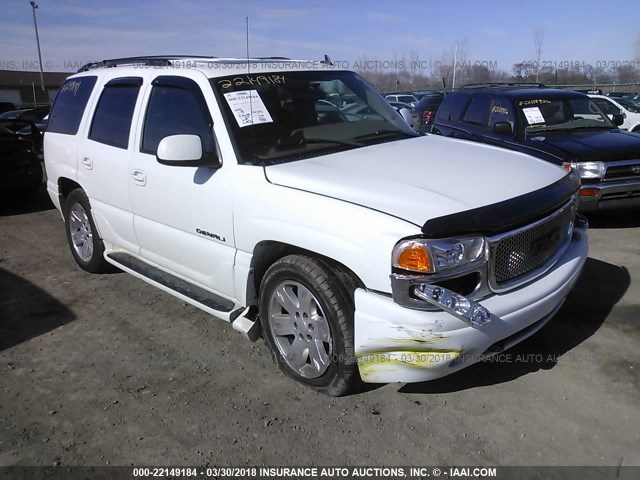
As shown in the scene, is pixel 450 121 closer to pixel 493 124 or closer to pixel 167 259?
pixel 493 124

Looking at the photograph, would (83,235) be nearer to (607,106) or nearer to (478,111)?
(478,111)

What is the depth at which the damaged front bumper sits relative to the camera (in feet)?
8.66

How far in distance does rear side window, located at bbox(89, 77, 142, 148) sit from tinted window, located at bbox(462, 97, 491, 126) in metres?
5.24

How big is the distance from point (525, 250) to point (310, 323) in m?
1.31

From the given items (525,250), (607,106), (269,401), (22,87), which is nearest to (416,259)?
(525,250)

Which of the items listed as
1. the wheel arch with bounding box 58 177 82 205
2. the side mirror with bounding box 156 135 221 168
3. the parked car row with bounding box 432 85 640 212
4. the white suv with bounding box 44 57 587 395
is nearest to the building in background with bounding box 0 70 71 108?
the wheel arch with bounding box 58 177 82 205

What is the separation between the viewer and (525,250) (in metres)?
3.02

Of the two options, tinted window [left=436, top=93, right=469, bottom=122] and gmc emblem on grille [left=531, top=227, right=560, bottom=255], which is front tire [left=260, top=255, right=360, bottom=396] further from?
tinted window [left=436, top=93, right=469, bottom=122]

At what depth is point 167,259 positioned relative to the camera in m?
4.20

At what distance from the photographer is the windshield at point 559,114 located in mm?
7312

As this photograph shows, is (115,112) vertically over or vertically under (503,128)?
over

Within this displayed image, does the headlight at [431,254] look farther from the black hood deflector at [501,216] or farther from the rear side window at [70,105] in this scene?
the rear side window at [70,105]

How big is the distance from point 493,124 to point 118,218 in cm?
541

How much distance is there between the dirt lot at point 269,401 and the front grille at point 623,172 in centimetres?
222
